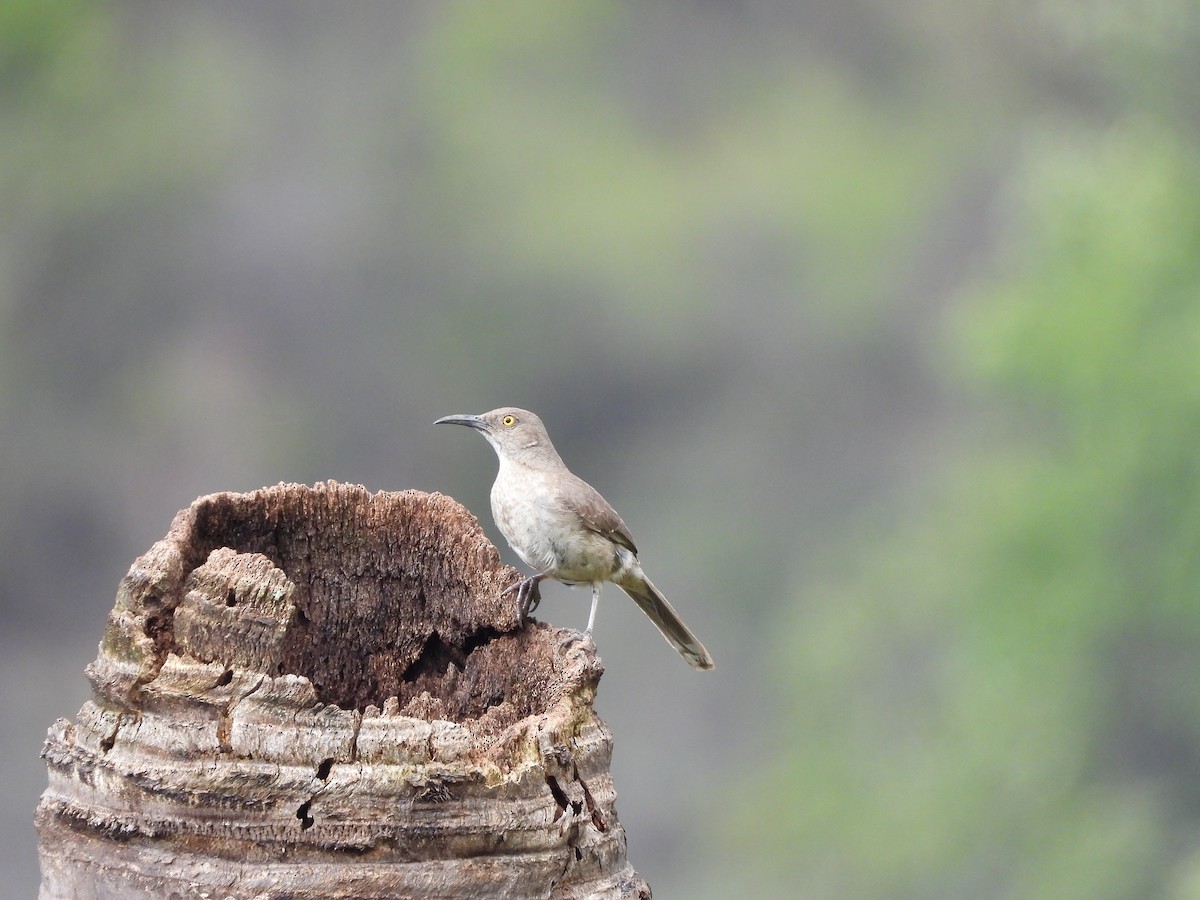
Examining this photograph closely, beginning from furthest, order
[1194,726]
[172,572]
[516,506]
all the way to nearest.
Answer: [1194,726]
[516,506]
[172,572]

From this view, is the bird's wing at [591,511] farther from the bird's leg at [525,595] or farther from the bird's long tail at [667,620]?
the bird's leg at [525,595]

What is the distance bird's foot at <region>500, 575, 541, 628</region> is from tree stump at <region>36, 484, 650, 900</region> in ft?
0.55

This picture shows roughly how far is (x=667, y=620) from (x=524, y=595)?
1.99 metres

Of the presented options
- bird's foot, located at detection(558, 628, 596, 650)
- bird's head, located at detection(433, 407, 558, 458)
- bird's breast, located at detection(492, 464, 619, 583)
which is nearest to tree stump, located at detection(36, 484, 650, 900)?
bird's foot, located at detection(558, 628, 596, 650)

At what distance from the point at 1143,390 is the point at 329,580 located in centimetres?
698

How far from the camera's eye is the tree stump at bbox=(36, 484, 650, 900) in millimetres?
2432

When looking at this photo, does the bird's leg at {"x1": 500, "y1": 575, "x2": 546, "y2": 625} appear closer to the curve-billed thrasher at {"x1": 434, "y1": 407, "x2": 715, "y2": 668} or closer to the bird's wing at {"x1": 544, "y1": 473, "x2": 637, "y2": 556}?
the curve-billed thrasher at {"x1": 434, "y1": 407, "x2": 715, "y2": 668}

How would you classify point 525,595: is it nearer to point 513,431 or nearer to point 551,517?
point 551,517

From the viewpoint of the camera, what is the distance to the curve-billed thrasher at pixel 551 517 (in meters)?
4.71

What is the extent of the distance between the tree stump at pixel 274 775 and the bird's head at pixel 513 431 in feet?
Result: 6.76

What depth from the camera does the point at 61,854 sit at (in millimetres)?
2594

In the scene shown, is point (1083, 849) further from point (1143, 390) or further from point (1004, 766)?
point (1143, 390)

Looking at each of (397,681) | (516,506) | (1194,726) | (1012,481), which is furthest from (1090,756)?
(397,681)

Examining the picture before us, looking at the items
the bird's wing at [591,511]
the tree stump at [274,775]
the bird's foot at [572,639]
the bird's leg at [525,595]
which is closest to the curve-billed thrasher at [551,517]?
the bird's wing at [591,511]
